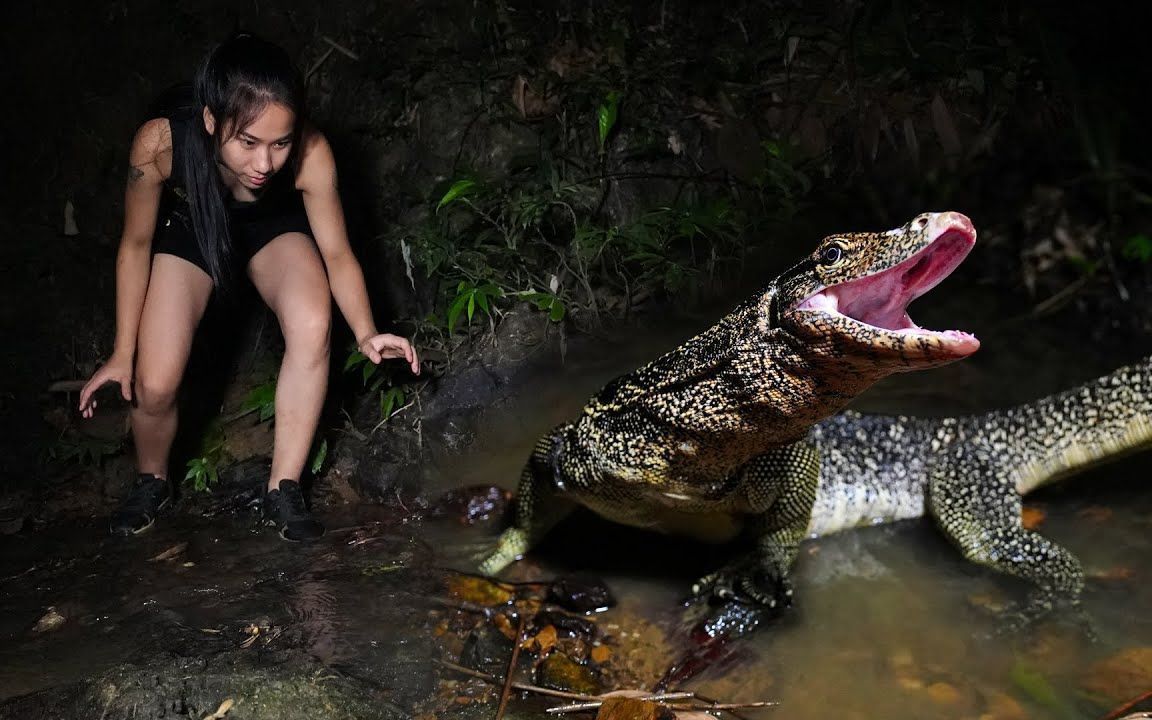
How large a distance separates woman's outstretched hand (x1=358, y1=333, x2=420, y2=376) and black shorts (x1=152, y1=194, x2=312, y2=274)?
1.94ft

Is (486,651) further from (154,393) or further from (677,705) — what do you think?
(154,393)

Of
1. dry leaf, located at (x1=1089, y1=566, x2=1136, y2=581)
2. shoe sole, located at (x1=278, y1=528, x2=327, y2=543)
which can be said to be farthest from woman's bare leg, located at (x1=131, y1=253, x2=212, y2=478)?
dry leaf, located at (x1=1089, y1=566, x2=1136, y2=581)

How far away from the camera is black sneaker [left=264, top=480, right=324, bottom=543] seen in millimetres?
3846

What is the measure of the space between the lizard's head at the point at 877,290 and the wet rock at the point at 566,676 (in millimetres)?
1433

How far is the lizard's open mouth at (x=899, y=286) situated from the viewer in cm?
235

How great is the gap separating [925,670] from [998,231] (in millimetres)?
3750

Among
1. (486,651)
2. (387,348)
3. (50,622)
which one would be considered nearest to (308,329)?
(387,348)

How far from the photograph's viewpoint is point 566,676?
3146mm

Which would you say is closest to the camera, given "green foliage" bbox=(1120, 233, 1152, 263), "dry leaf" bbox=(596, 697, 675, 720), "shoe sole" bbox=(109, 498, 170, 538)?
"dry leaf" bbox=(596, 697, 675, 720)

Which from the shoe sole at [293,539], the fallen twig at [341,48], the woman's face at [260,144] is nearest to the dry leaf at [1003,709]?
the shoe sole at [293,539]

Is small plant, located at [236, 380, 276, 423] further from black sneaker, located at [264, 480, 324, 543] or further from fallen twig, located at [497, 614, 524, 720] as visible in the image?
fallen twig, located at [497, 614, 524, 720]

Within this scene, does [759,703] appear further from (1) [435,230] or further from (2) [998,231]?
(2) [998,231]

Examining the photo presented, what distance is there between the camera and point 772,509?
12.5ft

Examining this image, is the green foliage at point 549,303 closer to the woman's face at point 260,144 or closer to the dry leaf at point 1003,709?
the woman's face at point 260,144
